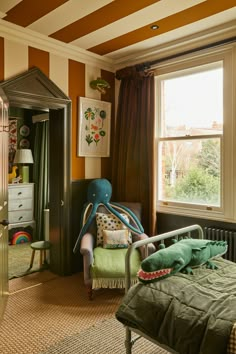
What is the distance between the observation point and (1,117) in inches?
93.6

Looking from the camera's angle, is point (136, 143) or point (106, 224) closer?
point (106, 224)

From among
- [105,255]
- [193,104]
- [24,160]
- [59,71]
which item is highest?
[59,71]

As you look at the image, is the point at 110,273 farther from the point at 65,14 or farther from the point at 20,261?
the point at 65,14

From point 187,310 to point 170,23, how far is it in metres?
2.53

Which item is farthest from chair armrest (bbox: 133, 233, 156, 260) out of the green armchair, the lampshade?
the lampshade

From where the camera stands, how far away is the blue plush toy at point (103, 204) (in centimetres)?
338

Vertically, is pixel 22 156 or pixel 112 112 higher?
pixel 112 112

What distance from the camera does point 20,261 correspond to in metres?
4.08

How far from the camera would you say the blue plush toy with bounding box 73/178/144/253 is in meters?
3.38

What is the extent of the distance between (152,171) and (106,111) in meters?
1.04

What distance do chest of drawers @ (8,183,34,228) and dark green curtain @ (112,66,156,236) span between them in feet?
6.25

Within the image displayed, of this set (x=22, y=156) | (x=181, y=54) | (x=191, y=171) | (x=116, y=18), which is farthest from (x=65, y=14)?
(x=22, y=156)

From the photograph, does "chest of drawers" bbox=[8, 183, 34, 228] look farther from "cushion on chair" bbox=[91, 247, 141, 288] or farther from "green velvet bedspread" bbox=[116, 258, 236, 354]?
"green velvet bedspread" bbox=[116, 258, 236, 354]

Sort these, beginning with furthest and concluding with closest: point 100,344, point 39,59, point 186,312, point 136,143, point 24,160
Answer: point 24,160, point 136,143, point 39,59, point 100,344, point 186,312
